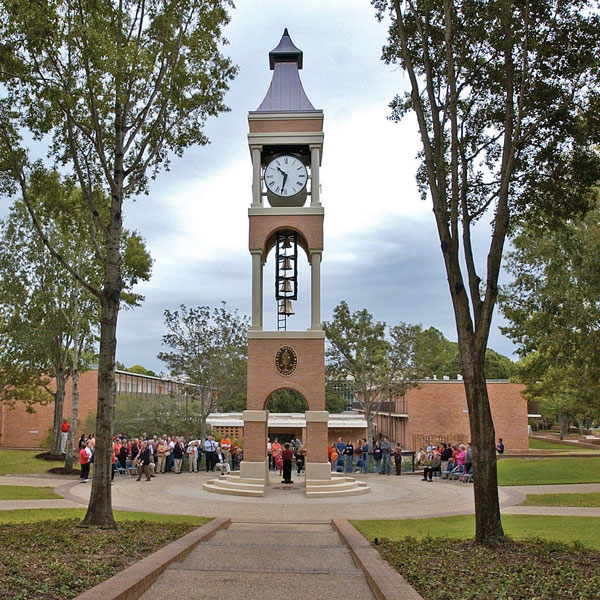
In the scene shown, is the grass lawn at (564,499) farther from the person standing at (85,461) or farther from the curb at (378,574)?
the person standing at (85,461)

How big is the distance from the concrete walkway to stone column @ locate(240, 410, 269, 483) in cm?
973

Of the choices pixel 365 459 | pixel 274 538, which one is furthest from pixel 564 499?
pixel 365 459

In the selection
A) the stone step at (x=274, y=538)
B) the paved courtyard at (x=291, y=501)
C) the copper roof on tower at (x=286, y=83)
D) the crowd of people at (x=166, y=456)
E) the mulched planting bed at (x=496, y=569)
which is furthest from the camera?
the crowd of people at (x=166, y=456)

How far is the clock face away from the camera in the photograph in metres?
23.4

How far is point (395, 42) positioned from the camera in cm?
1258

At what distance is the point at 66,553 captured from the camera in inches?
334

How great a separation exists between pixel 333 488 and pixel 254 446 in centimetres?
290

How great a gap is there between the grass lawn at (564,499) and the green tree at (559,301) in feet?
16.2

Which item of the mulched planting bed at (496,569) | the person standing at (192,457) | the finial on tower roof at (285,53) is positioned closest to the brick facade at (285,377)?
the person standing at (192,457)

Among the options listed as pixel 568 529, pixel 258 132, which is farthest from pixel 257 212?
pixel 568 529

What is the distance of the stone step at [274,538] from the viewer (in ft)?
36.7

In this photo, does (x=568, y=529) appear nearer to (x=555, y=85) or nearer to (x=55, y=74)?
(x=555, y=85)

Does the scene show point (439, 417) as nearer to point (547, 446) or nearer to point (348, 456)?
point (547, 446)

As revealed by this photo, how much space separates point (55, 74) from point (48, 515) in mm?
9034
